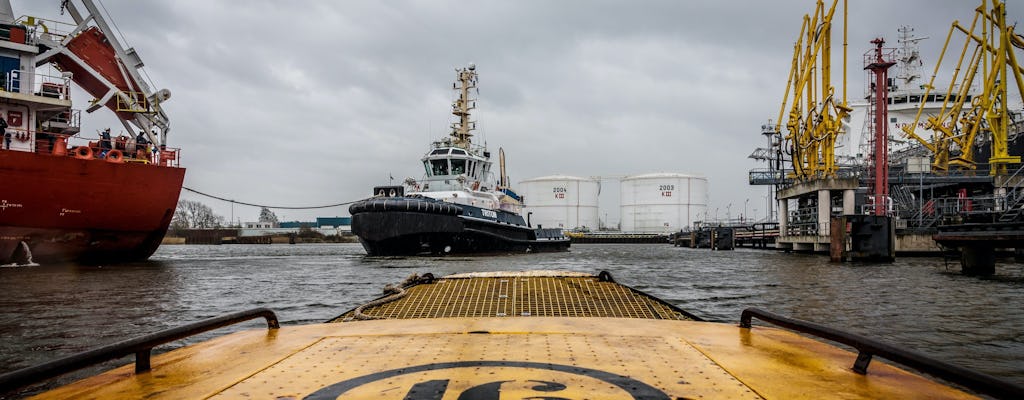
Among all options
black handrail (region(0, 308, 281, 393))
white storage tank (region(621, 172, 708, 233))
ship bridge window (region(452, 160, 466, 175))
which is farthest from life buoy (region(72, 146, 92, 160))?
white storage tank (region(621, 172, 708, 233))

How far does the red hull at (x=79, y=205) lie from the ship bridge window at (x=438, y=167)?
14522mm

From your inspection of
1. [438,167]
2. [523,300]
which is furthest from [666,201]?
[523,300]

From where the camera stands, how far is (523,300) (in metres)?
7.73

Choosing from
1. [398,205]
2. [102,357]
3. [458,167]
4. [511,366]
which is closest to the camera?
[102,357]

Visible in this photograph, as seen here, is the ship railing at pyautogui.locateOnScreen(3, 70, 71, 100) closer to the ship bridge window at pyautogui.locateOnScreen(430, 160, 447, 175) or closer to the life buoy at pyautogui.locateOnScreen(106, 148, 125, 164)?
the life buoy at pyautogui.locateOnScreen(106, 148, 125, 164)

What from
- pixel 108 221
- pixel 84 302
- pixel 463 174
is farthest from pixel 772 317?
pixel 463 174

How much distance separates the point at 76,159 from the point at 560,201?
246ft

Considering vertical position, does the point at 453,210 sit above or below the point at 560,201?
below

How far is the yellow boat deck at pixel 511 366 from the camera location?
2822mm

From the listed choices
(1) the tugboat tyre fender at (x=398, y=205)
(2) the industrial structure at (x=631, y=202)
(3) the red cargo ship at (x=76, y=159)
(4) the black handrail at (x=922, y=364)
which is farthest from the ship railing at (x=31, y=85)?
(2) the industrial structure at (x=631, y=202)

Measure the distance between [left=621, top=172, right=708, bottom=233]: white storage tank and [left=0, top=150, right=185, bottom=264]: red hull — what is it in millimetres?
71740

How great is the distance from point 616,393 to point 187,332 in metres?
2.33

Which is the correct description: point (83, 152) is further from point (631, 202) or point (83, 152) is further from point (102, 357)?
point (631, 202)

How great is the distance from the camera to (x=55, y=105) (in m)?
18.9
